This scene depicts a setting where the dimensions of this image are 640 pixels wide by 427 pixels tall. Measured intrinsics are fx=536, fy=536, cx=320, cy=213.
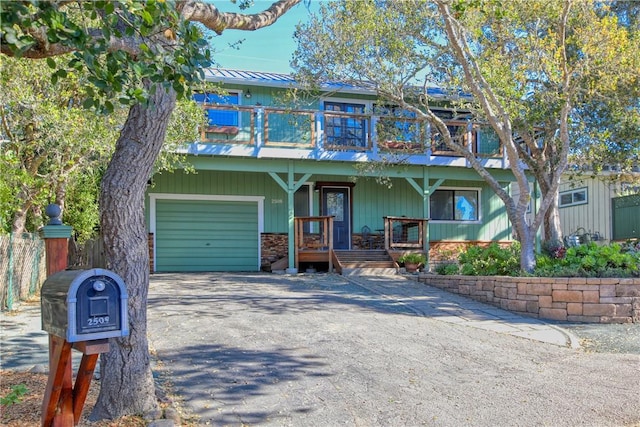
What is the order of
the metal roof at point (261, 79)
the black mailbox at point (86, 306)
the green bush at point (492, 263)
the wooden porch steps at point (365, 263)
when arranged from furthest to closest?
the metal roof at point (261, 79), the wooden porch steps at point (365, 263), the green bush at point (492, 263), the black mailbox at point (86, 306)

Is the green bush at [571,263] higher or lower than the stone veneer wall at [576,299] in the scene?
higher

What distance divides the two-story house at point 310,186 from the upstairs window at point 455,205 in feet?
0.12

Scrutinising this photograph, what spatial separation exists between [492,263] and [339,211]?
6558 mm

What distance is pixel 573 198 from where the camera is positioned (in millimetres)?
22375

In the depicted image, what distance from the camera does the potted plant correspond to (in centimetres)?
1416

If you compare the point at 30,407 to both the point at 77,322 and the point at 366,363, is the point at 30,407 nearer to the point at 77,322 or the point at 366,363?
the point at 77,322

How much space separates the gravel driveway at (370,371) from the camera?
4477mm

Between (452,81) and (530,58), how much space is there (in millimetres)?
1699

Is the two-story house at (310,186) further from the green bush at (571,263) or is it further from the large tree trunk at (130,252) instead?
the large tree trunk at (130,252)

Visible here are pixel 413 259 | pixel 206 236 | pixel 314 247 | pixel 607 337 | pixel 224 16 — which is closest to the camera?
pixel 224 16

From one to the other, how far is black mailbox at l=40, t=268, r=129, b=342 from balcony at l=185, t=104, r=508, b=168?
10126mm

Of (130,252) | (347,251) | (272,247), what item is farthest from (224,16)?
(272,247)

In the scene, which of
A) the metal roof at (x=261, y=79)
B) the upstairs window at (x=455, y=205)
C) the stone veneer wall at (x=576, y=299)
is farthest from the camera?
the upstairs window at (x=455, y=205)

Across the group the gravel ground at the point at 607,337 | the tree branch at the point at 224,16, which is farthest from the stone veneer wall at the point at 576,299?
the tree branch at the point at 224,16
